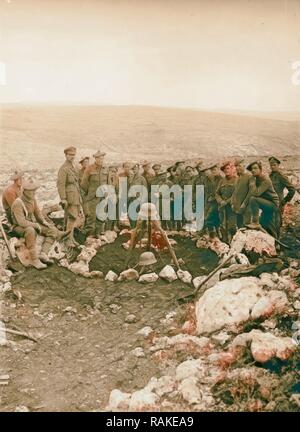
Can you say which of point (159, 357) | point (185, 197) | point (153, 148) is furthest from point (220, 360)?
point (153, 148)

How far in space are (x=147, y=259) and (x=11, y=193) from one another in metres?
1.73

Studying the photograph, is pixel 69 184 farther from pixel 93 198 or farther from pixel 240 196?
pixel 240 196

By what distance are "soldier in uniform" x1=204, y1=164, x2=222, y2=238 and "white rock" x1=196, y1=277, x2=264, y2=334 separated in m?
0.62

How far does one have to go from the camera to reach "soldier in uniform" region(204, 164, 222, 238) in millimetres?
6211

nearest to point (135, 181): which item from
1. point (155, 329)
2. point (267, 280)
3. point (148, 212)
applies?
point (148, 212)

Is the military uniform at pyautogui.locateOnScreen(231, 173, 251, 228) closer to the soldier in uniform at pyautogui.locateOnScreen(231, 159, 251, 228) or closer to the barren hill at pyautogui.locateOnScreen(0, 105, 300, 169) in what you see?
the soldier in uniform at pyautogui.locateOnScreen(231, 159, 251, 228)

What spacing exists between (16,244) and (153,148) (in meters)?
1.92

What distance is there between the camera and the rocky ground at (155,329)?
19.0 feet

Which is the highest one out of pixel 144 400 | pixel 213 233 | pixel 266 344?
pixel 213 233

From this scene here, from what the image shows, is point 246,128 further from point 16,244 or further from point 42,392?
point 42,392

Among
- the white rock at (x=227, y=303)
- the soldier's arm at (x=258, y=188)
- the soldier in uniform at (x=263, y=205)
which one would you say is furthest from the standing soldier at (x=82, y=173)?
the soldier's arm at (x=258, y=188)

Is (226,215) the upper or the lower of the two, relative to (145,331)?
upper

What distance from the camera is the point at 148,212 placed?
620 cm

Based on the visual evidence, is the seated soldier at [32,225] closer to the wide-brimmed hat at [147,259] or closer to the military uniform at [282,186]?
the wide-brimmed hat at [147,259]
